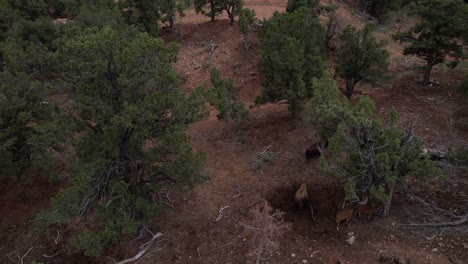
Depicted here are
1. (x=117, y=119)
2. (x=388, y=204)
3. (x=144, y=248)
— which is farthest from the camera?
(x=144, y=248)

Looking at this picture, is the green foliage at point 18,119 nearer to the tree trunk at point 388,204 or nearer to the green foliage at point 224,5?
the tree trunk at point 388,204

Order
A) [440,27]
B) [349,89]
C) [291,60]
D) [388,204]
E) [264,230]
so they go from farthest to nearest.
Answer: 1. [349,89]
2. [440,27]
3. [291,60]
4. [388,204]
5. [264,230]

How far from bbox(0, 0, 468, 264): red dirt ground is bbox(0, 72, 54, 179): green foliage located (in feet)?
10.2

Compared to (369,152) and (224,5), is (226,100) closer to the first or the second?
(369,152)

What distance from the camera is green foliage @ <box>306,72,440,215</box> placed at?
13.6m

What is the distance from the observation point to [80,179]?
13031 mm

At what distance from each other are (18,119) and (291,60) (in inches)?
529

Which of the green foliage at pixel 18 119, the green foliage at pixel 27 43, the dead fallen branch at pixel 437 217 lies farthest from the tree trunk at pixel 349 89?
the green foliage at pixel 27 43

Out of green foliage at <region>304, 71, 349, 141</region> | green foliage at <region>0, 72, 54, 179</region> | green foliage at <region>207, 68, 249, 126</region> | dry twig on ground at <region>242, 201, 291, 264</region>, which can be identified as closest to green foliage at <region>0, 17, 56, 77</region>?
green foliage at <region>0, 72, 54, 179</region>

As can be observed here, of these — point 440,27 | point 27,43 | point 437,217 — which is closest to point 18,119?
point 27,43

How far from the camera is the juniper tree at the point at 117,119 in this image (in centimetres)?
1229

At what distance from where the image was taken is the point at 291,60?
62.9ft

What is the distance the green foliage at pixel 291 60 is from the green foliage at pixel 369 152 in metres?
4.17

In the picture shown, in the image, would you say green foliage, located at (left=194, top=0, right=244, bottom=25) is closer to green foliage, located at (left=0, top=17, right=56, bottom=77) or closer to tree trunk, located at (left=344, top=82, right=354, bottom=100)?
green foliage, located at (left=0, top=17, right=56, bottom=77)
